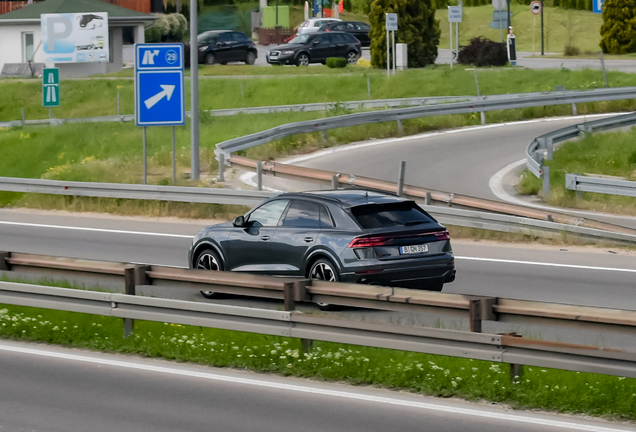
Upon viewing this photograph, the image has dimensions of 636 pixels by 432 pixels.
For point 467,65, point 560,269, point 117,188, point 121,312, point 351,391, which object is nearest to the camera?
point 351,391

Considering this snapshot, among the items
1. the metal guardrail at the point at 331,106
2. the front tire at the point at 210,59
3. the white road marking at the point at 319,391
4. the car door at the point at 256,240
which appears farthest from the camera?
the front tire at the point at 210,59

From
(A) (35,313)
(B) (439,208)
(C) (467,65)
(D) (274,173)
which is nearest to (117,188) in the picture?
(D) (274,173)

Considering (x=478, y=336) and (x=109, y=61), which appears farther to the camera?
(x=109, y=61)

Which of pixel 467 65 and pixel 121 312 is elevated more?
pixel 467 65

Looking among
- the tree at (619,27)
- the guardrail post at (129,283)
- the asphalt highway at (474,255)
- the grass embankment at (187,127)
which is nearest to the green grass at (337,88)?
the grass embankment at (187,127)

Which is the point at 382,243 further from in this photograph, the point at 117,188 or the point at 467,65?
the point at 467,65

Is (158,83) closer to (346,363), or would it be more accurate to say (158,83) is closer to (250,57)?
(346,363)

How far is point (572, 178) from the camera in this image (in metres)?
20.7

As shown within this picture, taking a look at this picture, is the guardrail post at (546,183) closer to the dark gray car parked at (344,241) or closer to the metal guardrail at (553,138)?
the metal guardrail at (553,138)

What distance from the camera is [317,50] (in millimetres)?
54344

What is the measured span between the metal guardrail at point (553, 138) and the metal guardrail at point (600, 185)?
784mm

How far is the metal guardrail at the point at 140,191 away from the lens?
784 inches

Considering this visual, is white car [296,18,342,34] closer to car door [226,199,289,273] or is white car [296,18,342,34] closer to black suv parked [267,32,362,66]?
black suv parked [267,32,362,66]

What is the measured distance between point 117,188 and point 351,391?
14448 mm
